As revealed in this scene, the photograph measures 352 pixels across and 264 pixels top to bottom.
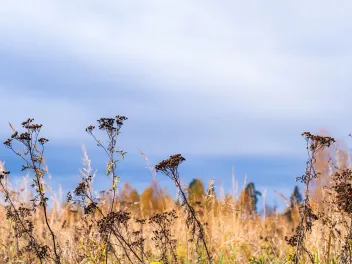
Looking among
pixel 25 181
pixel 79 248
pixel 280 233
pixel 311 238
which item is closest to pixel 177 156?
pixel 79 248

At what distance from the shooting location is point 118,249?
8.65 meters

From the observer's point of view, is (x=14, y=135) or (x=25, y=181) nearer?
(x=14, y=135)

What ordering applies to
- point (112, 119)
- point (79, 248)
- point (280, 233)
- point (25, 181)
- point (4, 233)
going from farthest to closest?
point (280, 233) < point (25, 181) < point (4, 233) < point (79, 248) < point (112, 119)

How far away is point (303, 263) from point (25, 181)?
645 cm

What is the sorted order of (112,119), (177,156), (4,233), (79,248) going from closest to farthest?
1. (177,156)
2. (112,119)
3. (79,248)
4. (4,233)

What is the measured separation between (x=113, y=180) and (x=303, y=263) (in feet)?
9.25

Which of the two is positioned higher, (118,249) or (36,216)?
(36,216)

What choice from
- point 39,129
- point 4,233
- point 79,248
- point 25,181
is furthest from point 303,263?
point 25,181

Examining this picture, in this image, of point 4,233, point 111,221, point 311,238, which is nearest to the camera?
point 111,221

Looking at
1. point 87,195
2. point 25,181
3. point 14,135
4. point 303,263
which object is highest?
point 25,181

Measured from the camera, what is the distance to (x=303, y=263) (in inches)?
276

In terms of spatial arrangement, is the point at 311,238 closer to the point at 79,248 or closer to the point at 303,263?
the point at 303,263

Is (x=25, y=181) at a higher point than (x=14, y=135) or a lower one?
higher

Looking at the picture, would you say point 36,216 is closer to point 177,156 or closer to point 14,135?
point 14,135
